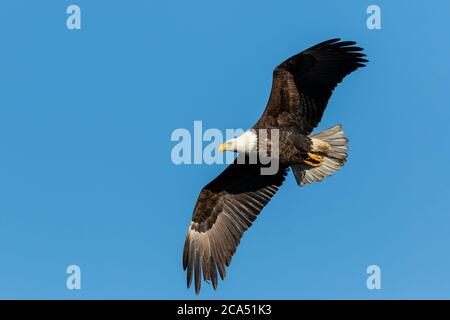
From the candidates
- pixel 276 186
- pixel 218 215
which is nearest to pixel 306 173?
pixel 276 186

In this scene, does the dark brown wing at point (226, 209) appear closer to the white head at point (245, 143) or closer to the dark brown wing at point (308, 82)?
the white head at point (245, 143)

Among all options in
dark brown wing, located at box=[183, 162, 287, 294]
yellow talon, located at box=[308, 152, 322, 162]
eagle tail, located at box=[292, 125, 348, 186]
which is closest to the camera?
yellow talon, located at box=[308, 152, 322, 162]

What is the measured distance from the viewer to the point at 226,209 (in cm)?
1343

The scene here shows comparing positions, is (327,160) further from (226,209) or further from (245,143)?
(226,209)

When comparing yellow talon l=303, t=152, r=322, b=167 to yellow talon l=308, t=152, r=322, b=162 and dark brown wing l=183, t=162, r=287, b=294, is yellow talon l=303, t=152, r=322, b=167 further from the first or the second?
dark brown wing l=183, t=162, r=287, b=294

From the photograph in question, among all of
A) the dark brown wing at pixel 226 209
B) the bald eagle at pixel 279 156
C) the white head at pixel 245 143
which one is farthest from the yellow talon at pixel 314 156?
the white head at pixel 245 143

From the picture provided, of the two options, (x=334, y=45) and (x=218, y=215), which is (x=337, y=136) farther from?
(x=218, y=215)

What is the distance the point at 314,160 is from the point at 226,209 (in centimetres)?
161

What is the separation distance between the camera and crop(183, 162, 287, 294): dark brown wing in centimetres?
1321

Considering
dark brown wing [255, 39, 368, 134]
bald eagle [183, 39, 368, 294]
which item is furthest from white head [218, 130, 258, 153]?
dark brown wing [255, 39, 368, 134]

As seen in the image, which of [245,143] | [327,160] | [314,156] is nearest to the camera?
[245,143]

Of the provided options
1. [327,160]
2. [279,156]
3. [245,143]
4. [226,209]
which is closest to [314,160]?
[327,160]

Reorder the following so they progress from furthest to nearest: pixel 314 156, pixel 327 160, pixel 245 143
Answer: pixel 327 160
pixel 314 156
pixel 245 143

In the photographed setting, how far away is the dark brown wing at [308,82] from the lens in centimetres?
1252
